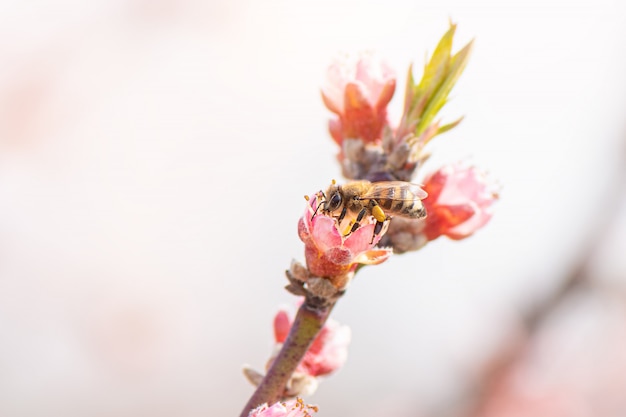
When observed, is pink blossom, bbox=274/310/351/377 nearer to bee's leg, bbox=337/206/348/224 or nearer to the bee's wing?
bee's leg, bbox=337/206/348/224

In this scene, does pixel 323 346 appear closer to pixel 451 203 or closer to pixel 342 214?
pixel 342 214

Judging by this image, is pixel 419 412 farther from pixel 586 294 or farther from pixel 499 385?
pixel 586 294

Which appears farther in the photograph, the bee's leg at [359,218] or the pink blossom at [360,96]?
the pink blossom at [360,96]

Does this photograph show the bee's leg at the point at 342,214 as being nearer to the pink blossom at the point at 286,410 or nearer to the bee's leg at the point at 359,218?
the bee's leg at the point at 359,218

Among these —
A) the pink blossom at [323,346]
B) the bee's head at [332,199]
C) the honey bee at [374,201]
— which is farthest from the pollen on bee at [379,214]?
the pink blossom at [323,346]

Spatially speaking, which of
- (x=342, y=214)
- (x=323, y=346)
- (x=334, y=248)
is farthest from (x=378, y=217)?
(x=323, y=346)

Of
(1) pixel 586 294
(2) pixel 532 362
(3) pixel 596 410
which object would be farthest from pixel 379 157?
(3) pixel 596 410
